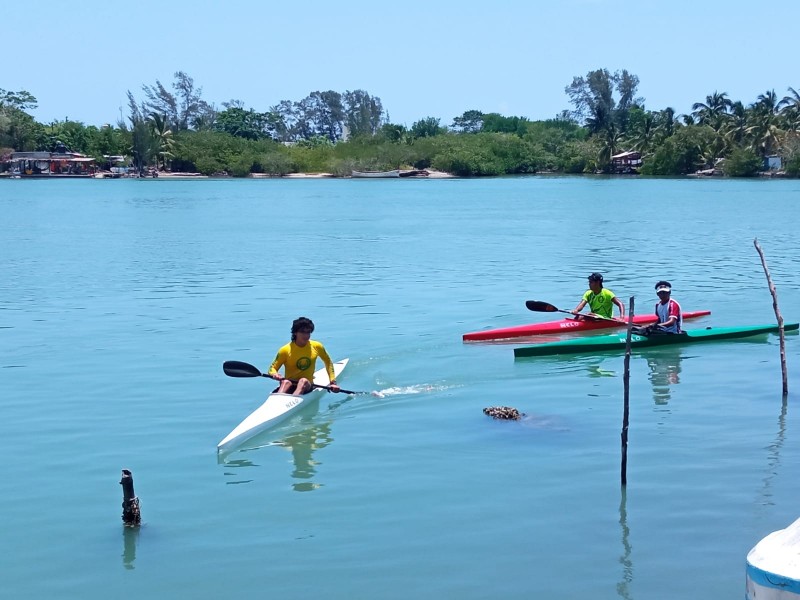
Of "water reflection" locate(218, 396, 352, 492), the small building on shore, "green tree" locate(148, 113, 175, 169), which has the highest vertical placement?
"green tree" locate(148, 113, 175, 169)

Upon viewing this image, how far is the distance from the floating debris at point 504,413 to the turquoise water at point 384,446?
0.47ft

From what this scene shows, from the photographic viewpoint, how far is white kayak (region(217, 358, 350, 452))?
12.6 m

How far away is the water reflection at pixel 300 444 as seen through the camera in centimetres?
1179

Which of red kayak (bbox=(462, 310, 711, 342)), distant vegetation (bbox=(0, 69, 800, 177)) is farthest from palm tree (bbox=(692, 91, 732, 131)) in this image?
red kayak (bbox=(462, 310, 711, 342))

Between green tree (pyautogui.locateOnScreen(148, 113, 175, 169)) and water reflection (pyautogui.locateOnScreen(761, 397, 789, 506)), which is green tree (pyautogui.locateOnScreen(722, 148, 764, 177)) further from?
water reflection (pyautogui.locateOnScreen(761, 397, 789, 506))

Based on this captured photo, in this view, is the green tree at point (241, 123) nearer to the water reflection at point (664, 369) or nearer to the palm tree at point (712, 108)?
the palm tree at point (712, 108)

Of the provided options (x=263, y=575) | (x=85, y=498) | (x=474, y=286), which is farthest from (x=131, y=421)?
(x=474, y=286)

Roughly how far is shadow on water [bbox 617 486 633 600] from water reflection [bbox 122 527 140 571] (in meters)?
4.12

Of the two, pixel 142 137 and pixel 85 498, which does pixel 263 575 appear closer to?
pixel 85 498

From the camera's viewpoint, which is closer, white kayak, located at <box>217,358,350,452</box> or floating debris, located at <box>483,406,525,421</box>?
white kayak, located at <box>217,358,350,452</box>

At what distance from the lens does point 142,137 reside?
12412 cm

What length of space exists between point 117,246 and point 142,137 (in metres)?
87.3

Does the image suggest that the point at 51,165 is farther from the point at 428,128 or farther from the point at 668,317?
the point at 668,317

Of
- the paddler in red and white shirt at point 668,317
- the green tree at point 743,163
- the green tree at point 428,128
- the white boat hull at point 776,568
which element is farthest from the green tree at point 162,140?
the white boat hull at point 776,568
